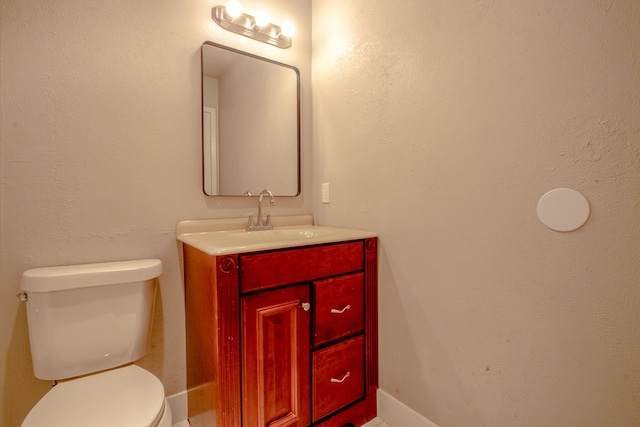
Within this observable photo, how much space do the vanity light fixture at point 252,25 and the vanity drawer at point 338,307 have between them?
4.48 feet

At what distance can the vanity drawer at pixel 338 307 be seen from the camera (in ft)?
3.95

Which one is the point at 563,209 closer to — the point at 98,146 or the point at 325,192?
the point at 325,192

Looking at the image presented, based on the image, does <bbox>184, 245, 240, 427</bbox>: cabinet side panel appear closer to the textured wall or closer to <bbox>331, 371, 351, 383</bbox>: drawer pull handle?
<bbox>331, 371, 351, 383</bbox>: drawer pull handle

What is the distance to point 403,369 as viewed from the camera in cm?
132

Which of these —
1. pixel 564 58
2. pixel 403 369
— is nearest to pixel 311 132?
pixel 564 58

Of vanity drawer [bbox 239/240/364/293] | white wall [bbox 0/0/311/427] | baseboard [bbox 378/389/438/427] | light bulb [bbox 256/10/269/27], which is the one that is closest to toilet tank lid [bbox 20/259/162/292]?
white wall [bbox 0/0/311/427]

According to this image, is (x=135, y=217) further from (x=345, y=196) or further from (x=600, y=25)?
(x=600, y=25)

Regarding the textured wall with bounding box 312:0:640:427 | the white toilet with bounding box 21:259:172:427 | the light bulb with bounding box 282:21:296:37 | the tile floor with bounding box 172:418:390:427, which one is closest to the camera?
the textured wall with bounding box 312:0:640:427

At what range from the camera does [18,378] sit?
111 cm

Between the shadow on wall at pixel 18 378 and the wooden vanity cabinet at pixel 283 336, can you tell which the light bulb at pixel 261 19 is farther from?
the shadow on wall at pixel 18 378

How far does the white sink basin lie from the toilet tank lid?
0.20 metres

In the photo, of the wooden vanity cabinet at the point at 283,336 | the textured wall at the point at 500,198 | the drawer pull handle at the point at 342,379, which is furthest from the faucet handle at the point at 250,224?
the drawer pull handle at the point at 342,379

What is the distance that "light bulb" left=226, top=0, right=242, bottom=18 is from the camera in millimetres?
1460

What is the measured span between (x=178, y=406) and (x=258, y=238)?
88 cm
